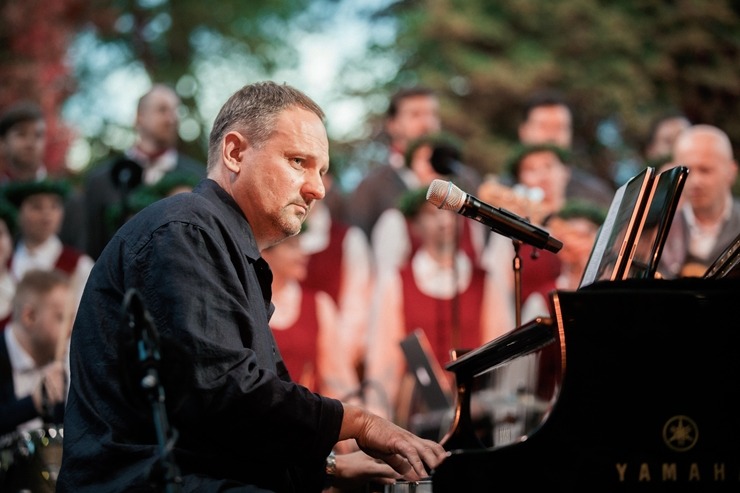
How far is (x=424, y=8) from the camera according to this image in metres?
16.0

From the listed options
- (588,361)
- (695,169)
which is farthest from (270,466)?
(695,169)

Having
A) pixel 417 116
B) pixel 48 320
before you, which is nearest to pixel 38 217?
pixel 48 320

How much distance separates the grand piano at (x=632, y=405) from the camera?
2.97 meters

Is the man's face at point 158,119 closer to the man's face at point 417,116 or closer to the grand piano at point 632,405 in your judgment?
the man's face at point 417,116

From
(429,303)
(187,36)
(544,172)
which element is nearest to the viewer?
(429,303)

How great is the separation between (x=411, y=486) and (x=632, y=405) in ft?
2.78

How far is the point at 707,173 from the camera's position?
308 inches

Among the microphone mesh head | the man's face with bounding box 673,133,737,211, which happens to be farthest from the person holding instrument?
the man's face with bounding box 673,133,737,211

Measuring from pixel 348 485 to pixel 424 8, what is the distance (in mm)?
12852

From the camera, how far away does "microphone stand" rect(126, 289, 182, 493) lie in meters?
2.89

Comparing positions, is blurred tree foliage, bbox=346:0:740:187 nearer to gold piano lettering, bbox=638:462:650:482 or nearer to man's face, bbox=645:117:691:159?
man's face, bbox=645:117:691:159

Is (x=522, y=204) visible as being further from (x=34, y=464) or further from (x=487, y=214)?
(x=34, y=464)

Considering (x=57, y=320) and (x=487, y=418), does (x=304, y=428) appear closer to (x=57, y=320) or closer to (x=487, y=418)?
(x=487, y=418)

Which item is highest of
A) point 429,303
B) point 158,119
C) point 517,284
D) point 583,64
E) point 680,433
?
point 583,64
